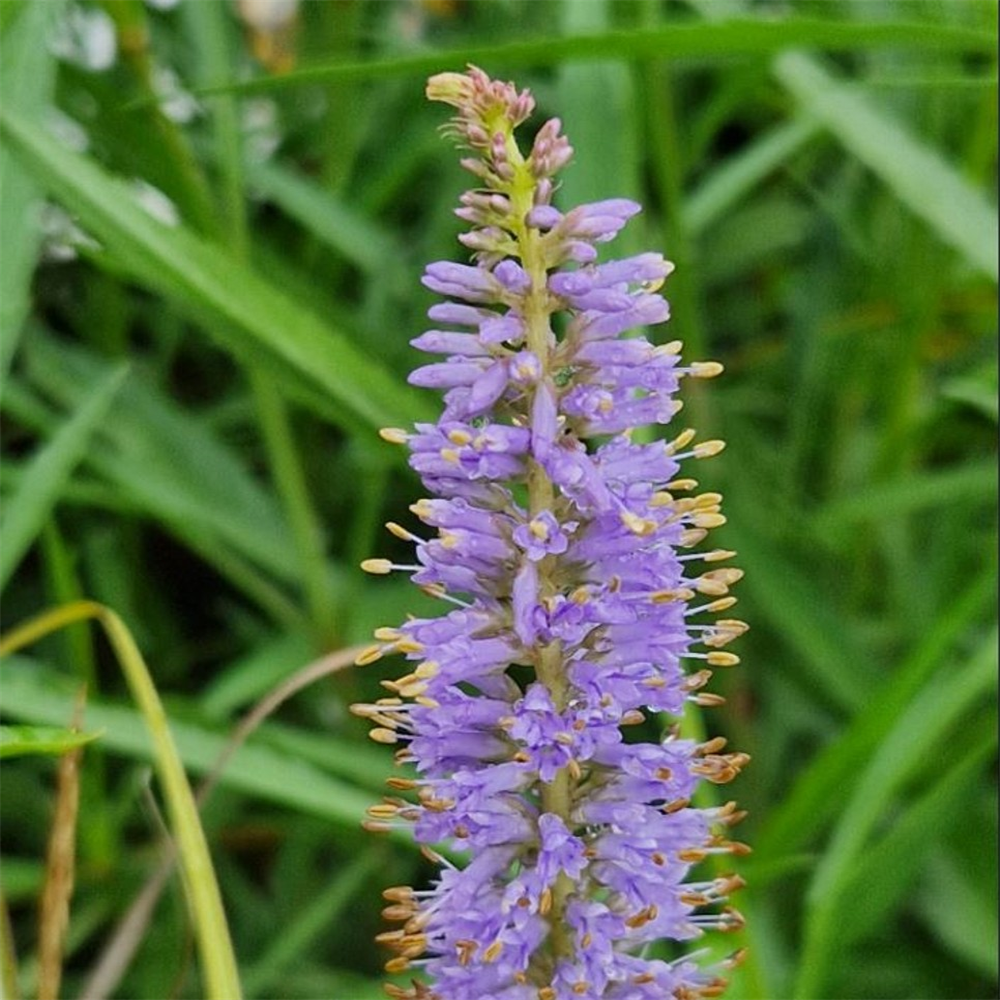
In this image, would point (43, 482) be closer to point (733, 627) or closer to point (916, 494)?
point (733, 627)

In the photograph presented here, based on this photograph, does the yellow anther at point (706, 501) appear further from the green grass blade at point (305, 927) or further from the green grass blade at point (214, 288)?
the green grass blade at point (305, 927)

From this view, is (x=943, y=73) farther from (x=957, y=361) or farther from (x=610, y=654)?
(x=610, y=654)

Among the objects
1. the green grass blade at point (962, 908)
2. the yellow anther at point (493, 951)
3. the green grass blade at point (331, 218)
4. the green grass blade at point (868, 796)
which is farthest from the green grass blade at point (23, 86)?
the green grass blade at point (962, 908)

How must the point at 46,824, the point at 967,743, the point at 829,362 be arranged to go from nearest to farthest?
the point at 967,743 → the point at 46,824 → the point at 829,362

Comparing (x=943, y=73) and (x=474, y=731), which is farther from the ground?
(x=943, y=73)

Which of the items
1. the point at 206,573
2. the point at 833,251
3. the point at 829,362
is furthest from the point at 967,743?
the point at 206,573

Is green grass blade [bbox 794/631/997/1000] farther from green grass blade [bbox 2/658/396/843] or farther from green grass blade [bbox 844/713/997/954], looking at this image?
green grass blade [bbox 2/658/396/843]
